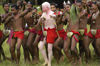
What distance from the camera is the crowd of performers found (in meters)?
9.74

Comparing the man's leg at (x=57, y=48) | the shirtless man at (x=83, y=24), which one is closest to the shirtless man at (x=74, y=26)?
the shirtless man at (x=83, y=24)

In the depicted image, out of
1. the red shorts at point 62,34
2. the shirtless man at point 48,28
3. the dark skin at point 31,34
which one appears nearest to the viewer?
the shirtless man at point 48,28

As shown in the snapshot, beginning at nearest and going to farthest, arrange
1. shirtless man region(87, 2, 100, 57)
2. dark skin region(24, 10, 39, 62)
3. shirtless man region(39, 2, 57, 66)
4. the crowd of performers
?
shirtless man region(39, 2, 57, 66)
the crowd of performers
shirtless man region(87, 2, 100, 57)
dark skin region(24, 10, 39, 62)

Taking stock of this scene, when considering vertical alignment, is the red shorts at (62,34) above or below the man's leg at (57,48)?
above

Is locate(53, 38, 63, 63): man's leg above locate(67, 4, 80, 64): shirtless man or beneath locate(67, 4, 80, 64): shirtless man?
beneath

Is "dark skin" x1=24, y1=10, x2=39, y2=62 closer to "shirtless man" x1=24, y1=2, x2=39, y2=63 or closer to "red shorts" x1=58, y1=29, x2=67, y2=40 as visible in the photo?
"shirtless man" x1=24, y1=2, x2=39, y2=63

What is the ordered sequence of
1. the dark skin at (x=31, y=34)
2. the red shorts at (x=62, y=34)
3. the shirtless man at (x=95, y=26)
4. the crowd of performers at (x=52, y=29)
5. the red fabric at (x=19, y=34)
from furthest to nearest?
the dark skin at (x=31, y=34), the red shorts at (x=62, y=34), the red fabric at (x=19, y=34), the shirtless man at (x=95, y=26), the crowd of performers at (x=52, y=29)

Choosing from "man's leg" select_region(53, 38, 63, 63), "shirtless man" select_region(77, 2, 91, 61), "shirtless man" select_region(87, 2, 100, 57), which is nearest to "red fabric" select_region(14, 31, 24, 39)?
"man's leg" select_region(53, 38, 63, 63)

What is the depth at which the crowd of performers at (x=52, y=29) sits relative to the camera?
9742mm

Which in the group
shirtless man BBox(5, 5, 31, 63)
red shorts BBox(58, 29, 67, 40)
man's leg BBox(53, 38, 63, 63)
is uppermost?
shirtless man BBox(5, 5, 31, 63)

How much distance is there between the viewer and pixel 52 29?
9789 millimetres

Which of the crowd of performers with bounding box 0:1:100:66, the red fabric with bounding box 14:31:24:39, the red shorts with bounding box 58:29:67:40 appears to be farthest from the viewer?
the red shorts with bounding box 58:29:67:40

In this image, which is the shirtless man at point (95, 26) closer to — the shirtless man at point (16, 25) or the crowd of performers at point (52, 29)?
the crowd of performers at point (52, 29)

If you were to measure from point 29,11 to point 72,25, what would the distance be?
5.01 feet
